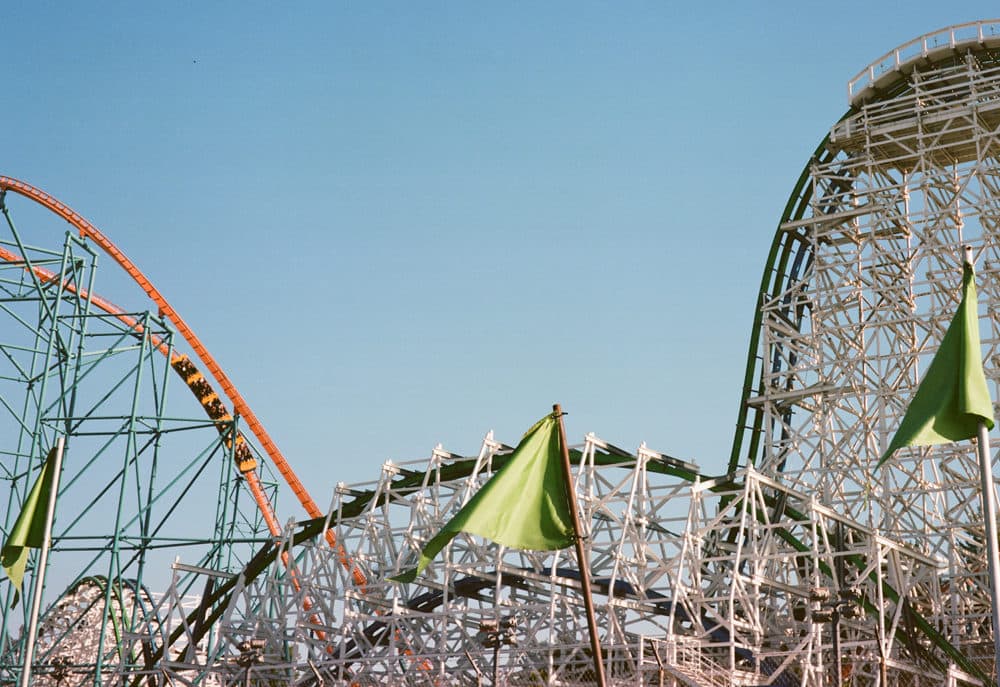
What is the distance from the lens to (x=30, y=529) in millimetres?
20234

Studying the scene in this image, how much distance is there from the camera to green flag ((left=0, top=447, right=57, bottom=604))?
20125 millimetres

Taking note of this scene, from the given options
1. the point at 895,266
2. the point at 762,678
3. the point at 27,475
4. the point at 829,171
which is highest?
the point at 829,171

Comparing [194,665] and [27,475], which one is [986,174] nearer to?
[194,665]

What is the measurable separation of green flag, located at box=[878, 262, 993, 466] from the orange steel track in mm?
29913

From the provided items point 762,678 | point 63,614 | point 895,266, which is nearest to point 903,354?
point 895,266

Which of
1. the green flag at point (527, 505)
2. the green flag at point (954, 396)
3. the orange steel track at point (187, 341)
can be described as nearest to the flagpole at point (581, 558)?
the green flag at point (527, 505)

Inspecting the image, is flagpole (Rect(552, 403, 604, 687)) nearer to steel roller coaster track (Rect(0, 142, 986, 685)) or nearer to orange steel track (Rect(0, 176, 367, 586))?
steel roller coaster track (Rect(0, 142, 986, 685))

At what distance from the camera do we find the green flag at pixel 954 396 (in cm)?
1375

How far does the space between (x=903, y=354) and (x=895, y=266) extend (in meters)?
4.06

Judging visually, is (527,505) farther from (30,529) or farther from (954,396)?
(30,529)

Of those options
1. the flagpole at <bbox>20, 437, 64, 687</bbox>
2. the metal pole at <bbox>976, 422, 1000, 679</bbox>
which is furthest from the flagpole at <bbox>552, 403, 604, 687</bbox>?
the flagpole at <bbox>20, 437, 64, 687</bbox>

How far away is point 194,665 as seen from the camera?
32156 millimetres

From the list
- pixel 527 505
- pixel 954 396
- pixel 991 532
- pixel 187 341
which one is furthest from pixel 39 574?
pixel 187 341

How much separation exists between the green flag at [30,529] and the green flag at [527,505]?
857 cm
